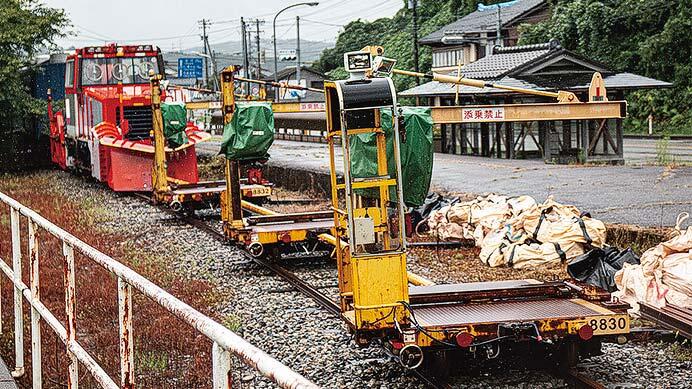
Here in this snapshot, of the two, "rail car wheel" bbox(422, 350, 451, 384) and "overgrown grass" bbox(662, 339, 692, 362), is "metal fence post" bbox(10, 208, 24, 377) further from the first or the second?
"overgrown grass" bbox(662, 339, 692, 362)

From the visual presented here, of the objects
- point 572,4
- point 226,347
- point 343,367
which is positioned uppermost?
point 572,4

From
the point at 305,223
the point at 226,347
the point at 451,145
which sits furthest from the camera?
the point at 451,145

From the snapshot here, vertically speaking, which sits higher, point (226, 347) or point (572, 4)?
point (572, 4)

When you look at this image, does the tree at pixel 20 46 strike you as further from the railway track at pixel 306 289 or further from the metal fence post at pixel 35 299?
the metal fence post at pixel 35 299

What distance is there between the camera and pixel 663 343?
8.52 metres

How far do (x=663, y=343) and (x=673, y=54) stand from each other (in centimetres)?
4163

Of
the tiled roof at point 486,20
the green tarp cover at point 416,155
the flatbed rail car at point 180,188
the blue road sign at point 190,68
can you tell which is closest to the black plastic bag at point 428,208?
the flatbed rail car at point 180,188

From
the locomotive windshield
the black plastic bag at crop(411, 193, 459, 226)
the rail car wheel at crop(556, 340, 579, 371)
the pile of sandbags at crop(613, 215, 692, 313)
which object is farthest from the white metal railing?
the locomotive windshield

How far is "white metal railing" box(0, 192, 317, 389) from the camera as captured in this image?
2.83 metres

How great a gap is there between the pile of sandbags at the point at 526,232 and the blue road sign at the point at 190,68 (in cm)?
6638

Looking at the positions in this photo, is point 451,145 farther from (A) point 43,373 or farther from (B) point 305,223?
(A) point 43,373

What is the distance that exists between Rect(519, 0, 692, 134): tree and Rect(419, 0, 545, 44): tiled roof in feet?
13.3

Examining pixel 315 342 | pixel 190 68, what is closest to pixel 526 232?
pixel 315 342

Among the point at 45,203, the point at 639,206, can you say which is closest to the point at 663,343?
the point at 639,206
